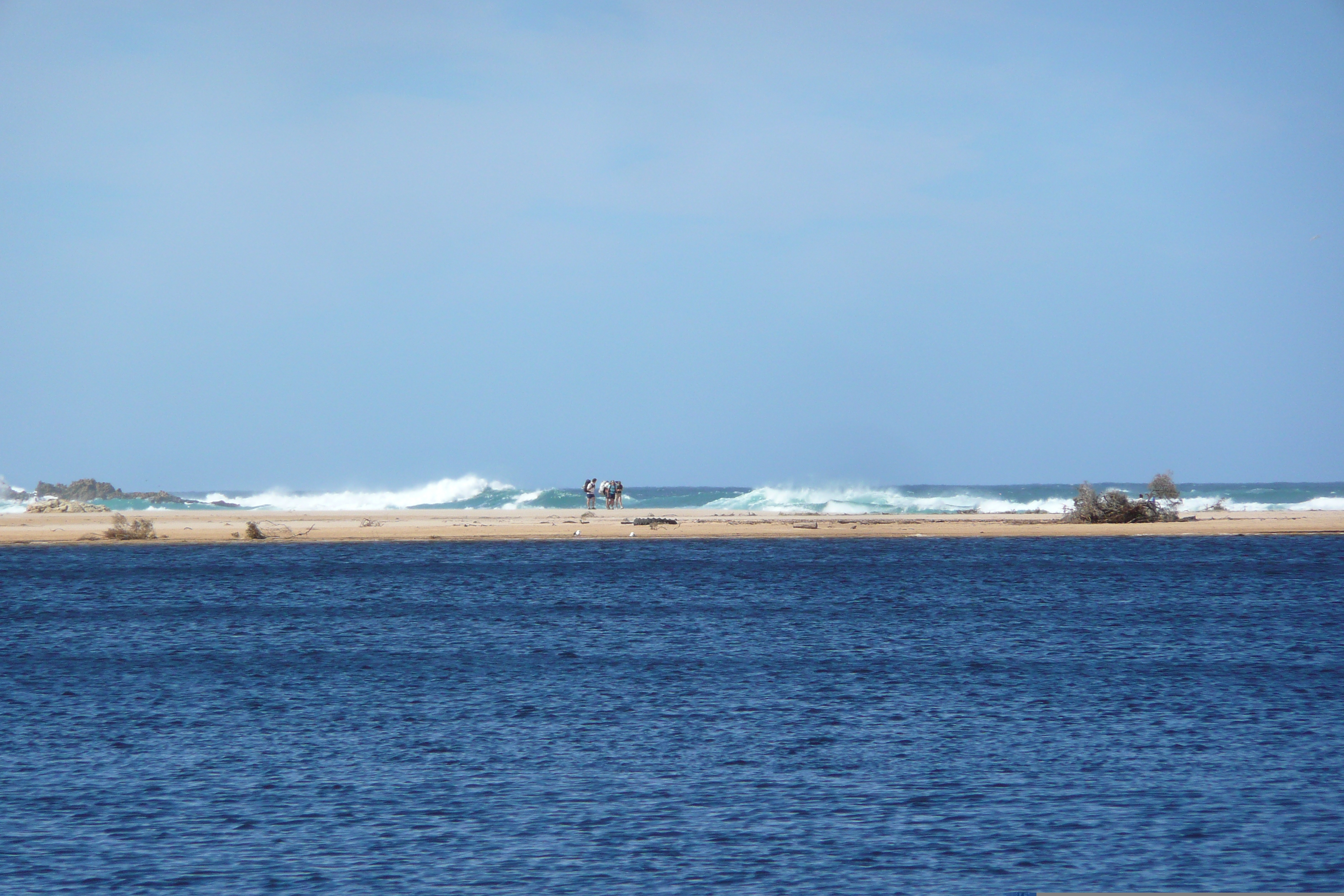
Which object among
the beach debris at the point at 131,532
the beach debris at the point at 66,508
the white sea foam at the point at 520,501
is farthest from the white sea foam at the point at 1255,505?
the beach debris at the point at 66,508

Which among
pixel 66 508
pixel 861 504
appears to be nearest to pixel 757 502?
pixel 861 504

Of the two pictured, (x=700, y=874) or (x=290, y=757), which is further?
(x=290, y=757)

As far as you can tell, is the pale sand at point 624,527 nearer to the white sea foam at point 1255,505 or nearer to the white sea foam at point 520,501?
the white sea foam at point 1255,505

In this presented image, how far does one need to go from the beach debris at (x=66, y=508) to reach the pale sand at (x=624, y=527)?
198cm

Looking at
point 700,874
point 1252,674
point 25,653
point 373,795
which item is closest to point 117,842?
point 373,795

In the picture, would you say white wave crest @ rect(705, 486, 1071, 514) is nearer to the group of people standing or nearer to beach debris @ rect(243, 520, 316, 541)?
the group of people standing

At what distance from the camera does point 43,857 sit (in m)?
14.4

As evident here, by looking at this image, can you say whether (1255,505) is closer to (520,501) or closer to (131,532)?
(520,501)

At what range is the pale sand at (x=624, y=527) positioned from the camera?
243 feet

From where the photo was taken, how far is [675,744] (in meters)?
20.2

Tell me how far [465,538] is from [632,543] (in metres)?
10.1

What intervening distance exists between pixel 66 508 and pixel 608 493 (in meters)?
42.9

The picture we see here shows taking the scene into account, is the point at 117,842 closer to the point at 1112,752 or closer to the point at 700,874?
the point at 700,874

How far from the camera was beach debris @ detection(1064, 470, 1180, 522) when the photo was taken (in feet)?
252
